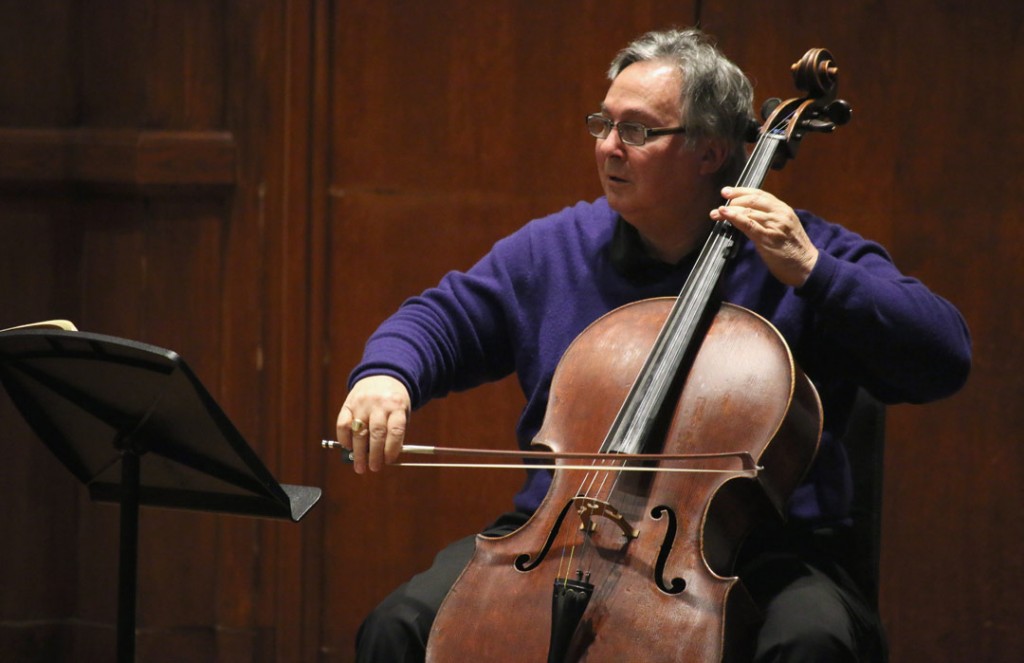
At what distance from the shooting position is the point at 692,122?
5.96 feet

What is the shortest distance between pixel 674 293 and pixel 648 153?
0.69 feet

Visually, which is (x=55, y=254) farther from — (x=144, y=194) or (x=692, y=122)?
(x=692, y=122)

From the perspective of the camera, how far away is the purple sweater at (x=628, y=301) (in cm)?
163

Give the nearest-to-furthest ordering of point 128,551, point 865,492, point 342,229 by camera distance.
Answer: point 128,551
point 865,492
point 342,229

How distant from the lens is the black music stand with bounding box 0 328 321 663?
1400 mm

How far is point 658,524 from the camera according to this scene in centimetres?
142

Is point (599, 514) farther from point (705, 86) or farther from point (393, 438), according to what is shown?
point (705, 86)

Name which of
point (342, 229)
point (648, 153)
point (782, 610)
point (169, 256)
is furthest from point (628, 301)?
point (169, 256)

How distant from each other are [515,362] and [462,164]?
2.46 feet

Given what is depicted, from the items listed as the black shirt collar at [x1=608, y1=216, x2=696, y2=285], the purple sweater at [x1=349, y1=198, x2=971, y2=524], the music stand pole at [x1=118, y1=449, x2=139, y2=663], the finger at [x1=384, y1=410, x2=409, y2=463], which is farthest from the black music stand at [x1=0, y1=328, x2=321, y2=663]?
the black shirt collar at [x1=608, y1=216, x2=696, y2=285]

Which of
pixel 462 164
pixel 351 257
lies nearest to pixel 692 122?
pixel 462 164

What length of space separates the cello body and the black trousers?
0.07 metres

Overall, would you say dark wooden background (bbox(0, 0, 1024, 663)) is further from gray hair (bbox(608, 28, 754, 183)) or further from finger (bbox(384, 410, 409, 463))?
finger (bbox(384, 410, 409, 463))

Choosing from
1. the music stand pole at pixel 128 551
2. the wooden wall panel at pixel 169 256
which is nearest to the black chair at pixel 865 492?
the music stand pole at pixel 128 551
